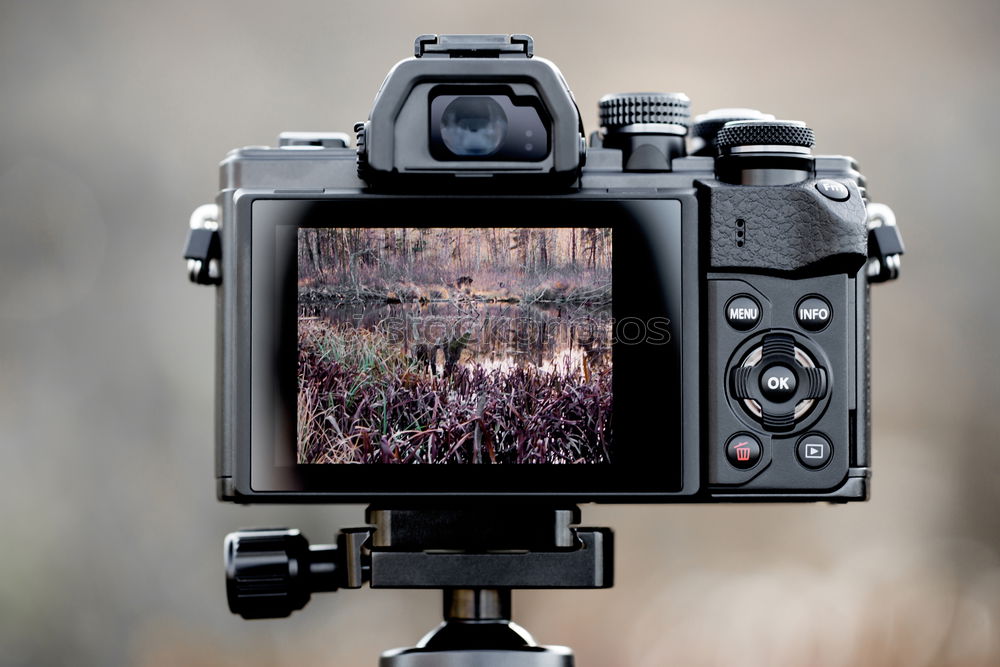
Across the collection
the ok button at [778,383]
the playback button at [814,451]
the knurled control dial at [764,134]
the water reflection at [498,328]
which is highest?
the knurled control dial at [764,134]

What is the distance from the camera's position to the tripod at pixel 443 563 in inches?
23.2

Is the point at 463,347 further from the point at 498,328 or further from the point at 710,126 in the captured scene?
the point at 710,126

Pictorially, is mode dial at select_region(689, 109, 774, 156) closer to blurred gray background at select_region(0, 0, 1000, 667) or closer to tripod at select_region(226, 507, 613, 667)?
tripod at select_region(226, 507, 613, 667)

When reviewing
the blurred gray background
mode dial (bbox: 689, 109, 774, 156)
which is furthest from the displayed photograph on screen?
the blurred gray background

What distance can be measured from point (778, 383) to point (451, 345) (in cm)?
17

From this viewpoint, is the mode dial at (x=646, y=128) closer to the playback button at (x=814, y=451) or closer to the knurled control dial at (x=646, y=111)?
the knurled control dial at (x=646, y=111)

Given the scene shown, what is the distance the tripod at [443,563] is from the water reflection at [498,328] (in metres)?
0.09

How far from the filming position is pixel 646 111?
23.7 inches

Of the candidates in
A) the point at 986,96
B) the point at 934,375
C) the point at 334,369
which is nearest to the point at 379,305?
the point at 334,369

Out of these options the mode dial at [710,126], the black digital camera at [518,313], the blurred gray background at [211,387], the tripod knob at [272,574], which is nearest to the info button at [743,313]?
the black digital camera at [518,313]

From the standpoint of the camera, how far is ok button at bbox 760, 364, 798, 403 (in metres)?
0.58

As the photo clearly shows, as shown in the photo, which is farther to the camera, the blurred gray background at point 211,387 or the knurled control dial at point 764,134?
the blurred gray background at point 211,387

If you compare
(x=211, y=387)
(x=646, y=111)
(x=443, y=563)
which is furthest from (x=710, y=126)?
(x=211, y=387)

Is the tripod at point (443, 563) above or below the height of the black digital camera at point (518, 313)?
below
